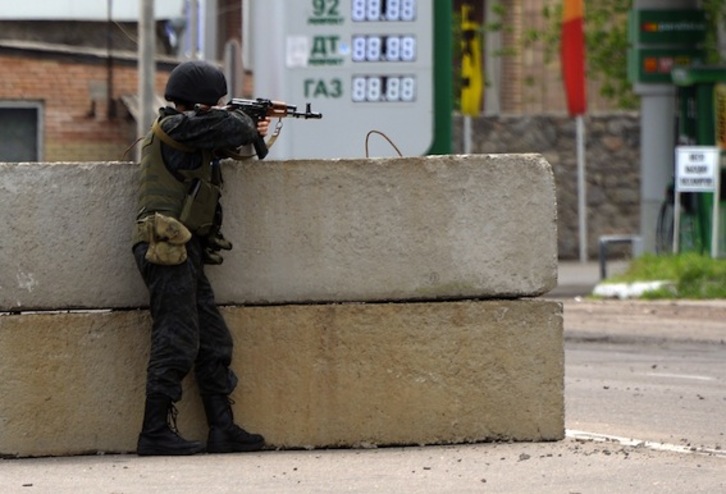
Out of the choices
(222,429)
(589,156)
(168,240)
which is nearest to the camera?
(168,240)

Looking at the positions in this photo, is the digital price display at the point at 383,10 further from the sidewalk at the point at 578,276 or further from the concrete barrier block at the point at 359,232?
the concrete barrier block at the point at 359,232

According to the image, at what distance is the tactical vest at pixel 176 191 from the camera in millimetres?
9336

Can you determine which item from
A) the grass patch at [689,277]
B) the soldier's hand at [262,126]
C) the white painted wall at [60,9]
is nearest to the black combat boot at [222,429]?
the soldier's hand at [262,126]

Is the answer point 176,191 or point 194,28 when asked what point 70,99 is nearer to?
point 194,28

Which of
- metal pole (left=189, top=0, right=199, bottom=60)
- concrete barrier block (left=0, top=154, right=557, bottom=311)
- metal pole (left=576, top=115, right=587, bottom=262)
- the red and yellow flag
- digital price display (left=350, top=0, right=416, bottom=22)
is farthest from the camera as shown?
metal pole (left=189, top=0, right=199, bottom=60)

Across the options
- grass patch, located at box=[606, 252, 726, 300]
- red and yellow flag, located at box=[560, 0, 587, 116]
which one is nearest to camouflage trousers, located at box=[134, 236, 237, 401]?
grass patch, located at box=[606, 252, 726, 300]

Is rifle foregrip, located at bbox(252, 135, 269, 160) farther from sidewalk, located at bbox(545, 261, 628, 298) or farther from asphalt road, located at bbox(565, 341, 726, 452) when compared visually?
sidewalk, located at bbox(545, 261, 628, 298)

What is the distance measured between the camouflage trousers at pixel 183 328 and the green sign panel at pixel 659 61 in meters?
17.1

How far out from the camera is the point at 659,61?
85.0ft

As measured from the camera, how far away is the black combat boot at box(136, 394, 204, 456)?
9430mm

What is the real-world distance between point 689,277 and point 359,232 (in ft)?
41.9

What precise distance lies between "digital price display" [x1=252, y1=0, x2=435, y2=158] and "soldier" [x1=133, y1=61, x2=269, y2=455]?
10852 mm

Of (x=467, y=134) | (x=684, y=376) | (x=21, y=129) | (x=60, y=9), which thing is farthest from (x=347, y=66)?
(x=60, y=9)

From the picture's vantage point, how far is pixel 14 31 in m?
39.9
